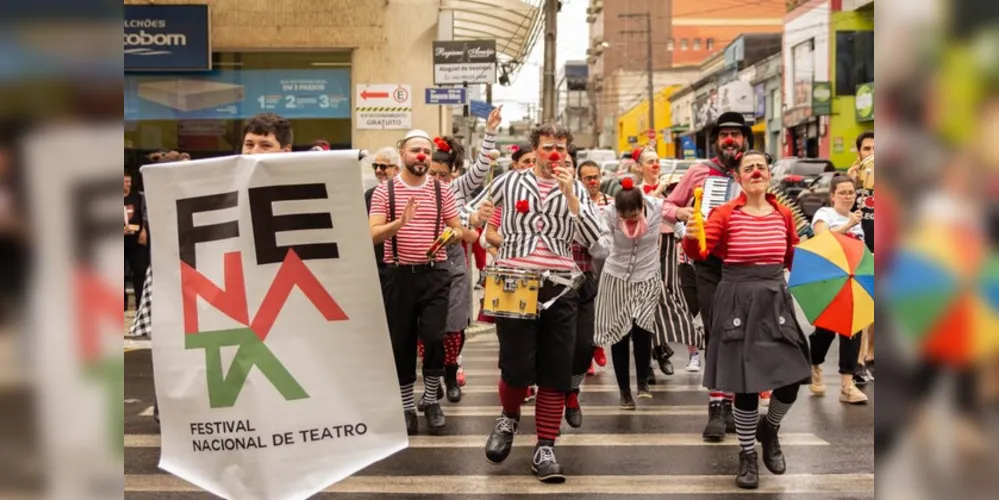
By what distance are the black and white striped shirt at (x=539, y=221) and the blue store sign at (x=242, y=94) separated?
47.9 ft

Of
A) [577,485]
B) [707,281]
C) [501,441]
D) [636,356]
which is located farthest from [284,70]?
[577,485]

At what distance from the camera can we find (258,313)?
4160mm

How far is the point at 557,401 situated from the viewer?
20.1 ft

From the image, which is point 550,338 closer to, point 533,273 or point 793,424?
point 533,273

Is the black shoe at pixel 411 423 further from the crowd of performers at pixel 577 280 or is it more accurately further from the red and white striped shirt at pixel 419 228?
the red and white striped shirt at pixel 419 228

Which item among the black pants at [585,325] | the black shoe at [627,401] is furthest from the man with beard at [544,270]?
the black shoe at [627,401]

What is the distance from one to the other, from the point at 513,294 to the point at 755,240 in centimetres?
140

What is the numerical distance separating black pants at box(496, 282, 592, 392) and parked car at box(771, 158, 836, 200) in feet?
81.4

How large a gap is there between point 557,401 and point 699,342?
2974mm

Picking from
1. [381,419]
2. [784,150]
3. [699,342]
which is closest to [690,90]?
[784,150]

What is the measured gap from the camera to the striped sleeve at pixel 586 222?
6.15 m

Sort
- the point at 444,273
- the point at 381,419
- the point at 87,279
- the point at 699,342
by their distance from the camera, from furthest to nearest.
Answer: the point at 699,342, the point at 444,273, the point at 381,419, the point at 87,279

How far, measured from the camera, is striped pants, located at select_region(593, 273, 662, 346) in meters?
8.10

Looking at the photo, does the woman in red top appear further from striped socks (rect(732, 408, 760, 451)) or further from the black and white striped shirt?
the black and white striped shirt
